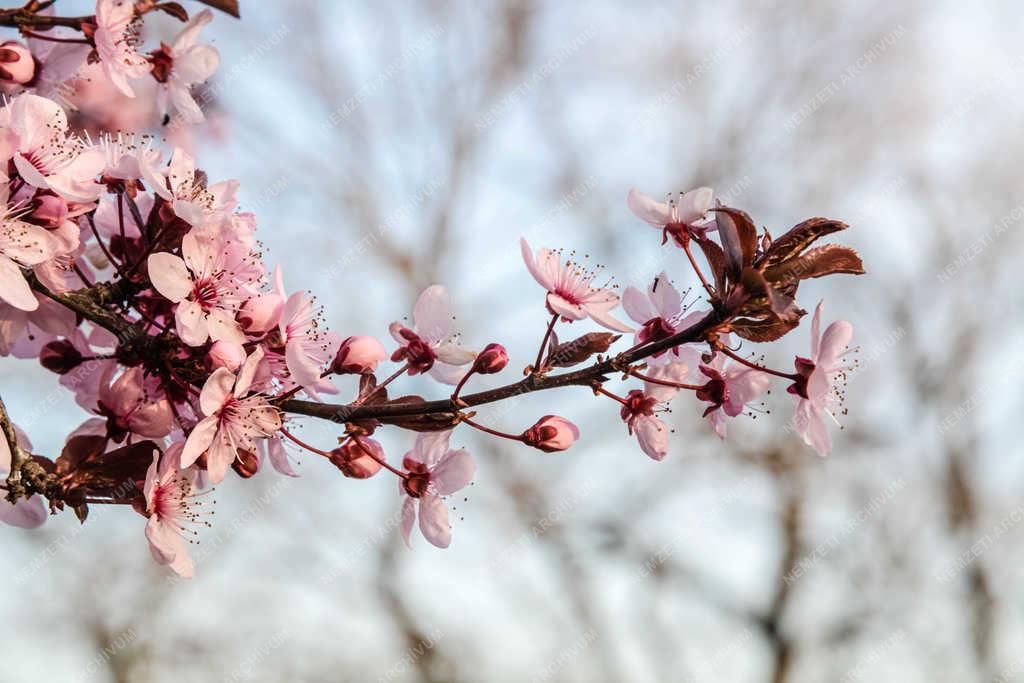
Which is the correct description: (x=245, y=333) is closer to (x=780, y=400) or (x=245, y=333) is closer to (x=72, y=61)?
(x=72, y=61)

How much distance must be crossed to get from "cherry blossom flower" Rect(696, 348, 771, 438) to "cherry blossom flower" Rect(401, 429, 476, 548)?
0.25 meters

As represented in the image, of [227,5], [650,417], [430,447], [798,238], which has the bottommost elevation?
[430,447]

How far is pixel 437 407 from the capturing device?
814 millimetres

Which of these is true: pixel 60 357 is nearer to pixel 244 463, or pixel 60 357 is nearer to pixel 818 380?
pixel 244 463

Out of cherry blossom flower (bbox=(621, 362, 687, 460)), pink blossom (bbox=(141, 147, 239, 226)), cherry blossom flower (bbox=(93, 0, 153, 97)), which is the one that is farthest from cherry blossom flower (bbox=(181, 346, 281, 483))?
cherry blossom flower (bbox=(93, 0, 153, 97))

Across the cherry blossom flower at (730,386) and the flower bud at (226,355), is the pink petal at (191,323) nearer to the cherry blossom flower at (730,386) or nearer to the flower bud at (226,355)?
the flower bud at (226,355)

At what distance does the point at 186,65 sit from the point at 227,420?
63 centimetres

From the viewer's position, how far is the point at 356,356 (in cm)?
89

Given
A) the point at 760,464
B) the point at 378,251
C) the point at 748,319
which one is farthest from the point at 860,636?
the point at 748,319

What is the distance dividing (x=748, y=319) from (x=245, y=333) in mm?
462

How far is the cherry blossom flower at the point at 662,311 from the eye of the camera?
94cm

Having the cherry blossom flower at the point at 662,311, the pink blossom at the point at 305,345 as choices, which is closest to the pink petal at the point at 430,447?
the pink blossom at the point at 305,345

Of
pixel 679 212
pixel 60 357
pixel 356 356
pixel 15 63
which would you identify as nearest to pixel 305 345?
pixel 356 356

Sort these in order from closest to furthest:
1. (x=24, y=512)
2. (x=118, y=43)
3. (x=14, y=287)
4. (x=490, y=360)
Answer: (x=14, y=287), (x=490, y=360), (x=24, y=512), (x=118, y=43)
